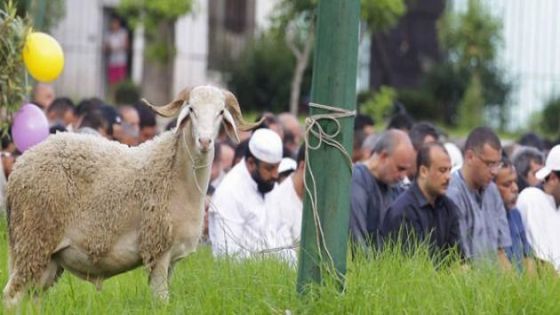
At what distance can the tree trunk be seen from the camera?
95.7ft

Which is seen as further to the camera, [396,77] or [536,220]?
[396,77]

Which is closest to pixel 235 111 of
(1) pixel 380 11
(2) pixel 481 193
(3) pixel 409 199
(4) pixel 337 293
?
(4) pixel 337 293

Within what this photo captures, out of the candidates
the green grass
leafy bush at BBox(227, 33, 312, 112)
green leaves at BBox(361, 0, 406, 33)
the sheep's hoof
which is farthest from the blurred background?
the sheep's hoof

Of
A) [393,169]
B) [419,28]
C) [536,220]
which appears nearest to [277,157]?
[393,169]

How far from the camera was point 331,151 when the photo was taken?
327 inches

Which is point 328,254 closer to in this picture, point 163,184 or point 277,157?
point 163,184

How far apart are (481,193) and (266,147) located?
5.81ft

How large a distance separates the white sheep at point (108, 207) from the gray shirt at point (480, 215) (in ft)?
11.8

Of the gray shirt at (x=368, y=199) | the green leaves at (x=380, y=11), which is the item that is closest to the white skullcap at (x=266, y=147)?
the gray shirt at (x=368, y=199)

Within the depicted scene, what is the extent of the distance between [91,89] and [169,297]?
23.0 meters

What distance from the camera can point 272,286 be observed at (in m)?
8.59

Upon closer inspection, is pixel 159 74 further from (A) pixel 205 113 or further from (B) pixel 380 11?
(A) pixel 205 113

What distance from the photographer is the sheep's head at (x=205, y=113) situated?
8523mm

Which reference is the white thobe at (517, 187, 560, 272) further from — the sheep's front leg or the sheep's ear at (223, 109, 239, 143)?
the sheep's front leg
